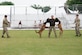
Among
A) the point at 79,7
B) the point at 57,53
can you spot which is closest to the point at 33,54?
the point at 57,53

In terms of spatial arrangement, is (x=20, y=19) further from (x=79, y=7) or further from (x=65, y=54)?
(x=65, y=54)

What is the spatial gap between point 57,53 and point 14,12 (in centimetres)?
4323

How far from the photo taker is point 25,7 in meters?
56.3

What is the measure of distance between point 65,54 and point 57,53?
0.57 metres

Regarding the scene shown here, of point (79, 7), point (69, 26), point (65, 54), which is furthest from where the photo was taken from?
point (79, 7)

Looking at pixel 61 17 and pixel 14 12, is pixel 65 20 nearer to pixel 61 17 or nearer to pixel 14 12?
pixel 61 17

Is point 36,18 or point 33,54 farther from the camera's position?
point 36,18

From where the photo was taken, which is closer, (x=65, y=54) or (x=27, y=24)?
(x=65, y=54)

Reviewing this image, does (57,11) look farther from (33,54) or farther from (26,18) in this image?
(33,54)

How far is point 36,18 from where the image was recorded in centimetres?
5588

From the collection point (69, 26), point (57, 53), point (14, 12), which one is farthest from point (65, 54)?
point (14, 12)

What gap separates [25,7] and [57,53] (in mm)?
43248

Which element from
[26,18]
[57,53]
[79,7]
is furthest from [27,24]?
[57,53]

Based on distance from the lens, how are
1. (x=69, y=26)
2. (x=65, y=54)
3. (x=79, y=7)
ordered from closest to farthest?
(x=65, y=54)
(x=69, y=26)
(x=79, y=7)
